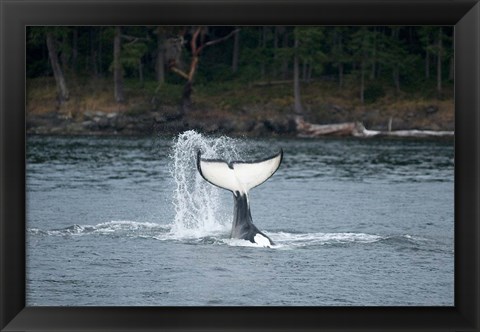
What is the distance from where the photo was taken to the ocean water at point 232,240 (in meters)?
15.5

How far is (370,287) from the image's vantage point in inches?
632

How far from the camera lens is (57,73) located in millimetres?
53281

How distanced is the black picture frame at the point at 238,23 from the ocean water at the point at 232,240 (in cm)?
63

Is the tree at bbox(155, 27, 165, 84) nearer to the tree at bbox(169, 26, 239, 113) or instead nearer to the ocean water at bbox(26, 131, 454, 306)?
the tree at bbox(169, 26, 239, 113)

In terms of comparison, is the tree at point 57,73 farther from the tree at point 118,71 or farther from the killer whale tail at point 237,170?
the killer whale tail at point 237,170

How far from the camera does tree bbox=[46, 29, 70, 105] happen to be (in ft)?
173

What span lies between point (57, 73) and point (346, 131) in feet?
43.8

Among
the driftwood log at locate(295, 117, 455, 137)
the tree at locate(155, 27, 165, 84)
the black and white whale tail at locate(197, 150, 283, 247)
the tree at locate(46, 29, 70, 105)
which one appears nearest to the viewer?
the black and white whale tail at locate(197, 150, 283, 247)

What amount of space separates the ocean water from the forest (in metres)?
15.6

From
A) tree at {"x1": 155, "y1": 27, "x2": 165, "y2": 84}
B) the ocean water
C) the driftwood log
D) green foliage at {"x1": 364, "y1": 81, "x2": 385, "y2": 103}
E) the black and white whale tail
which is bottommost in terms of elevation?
the ocean water

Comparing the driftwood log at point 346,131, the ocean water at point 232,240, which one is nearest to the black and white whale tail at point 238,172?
the ocean water at point 232,240

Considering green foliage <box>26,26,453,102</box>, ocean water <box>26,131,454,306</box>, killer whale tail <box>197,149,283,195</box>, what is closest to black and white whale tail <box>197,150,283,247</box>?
killer whale tail <box>197,149,283,195</box>
